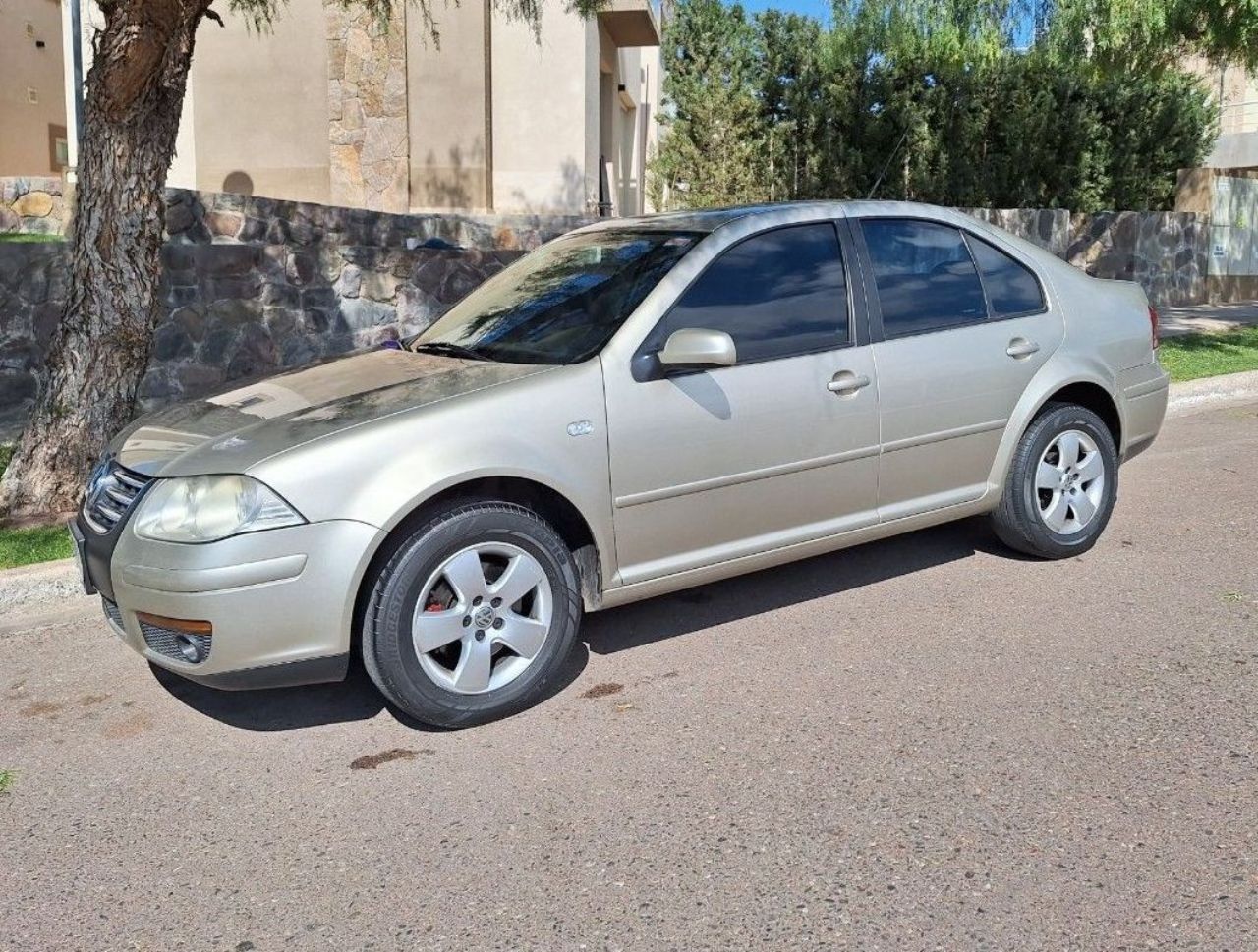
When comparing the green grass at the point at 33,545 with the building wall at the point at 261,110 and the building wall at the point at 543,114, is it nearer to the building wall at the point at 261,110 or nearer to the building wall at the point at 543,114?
the building wall at the point at 543,114

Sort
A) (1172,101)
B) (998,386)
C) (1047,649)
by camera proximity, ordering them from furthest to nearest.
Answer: (1172,101) → (998,386) → (1047,649)

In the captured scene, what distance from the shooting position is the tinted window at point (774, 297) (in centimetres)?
466

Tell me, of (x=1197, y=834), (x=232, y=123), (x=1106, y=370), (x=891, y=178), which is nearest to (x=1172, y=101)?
(x=891, y=178)

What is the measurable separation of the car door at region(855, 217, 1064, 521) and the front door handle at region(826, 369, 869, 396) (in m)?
0.10

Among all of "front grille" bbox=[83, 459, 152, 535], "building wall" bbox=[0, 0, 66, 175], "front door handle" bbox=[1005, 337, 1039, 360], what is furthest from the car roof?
"building wall" bbox=[0, 0, 66, 175]

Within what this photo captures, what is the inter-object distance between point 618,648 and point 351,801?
1.48 m

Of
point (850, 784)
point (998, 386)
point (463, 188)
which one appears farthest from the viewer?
point (463, 188)

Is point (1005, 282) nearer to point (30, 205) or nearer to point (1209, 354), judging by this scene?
point (1209, 354)

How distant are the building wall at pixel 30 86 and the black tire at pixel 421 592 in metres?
23.7

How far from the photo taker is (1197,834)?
329cm

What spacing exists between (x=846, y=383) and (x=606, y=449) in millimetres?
1130

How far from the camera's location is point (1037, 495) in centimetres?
562

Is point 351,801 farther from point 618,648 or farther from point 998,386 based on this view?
point 998,386

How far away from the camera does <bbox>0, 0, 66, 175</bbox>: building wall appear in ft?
79.4
